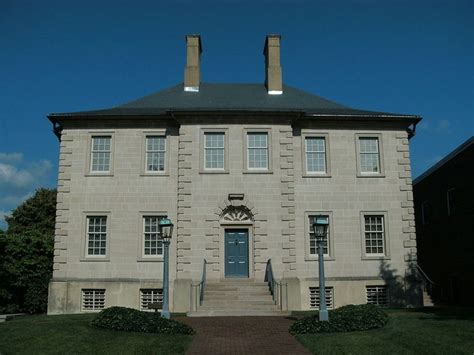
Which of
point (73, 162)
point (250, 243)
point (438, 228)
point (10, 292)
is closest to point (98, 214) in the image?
point (73, 162)

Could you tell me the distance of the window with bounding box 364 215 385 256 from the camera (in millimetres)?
22734

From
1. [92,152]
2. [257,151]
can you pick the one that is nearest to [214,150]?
[257,151]

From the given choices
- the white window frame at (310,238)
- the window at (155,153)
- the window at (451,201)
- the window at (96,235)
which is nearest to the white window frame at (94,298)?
the window at (96,235)

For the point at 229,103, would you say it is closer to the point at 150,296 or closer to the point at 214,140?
the point at 214,140

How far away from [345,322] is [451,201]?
1487 centimetres

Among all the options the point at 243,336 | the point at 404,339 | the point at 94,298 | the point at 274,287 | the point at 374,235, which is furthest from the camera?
the point at 374,235

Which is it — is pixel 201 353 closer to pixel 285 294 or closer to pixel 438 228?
pixel 285 294

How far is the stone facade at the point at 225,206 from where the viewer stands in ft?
71.1

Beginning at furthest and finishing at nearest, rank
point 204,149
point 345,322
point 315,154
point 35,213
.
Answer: point 35,213 → point 315,154 → point 204,149 → point 345,322

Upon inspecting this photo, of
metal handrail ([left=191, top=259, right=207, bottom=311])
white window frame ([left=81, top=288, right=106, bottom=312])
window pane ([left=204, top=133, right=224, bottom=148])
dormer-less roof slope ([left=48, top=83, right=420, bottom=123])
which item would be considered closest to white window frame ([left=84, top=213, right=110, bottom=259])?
white window frame ([left=81, top=288, right=106, bottom=312])

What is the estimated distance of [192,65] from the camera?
26.8 m

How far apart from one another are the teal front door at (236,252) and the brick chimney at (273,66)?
8.26m

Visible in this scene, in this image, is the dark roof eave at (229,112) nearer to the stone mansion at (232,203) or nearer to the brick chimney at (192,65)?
the stone mansion at (232,203)

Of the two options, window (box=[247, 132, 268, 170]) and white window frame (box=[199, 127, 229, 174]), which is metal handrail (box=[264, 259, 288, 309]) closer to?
window (box=[247, 132, 268, 170])
